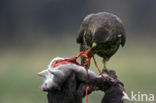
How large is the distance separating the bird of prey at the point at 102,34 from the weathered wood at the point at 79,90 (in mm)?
979

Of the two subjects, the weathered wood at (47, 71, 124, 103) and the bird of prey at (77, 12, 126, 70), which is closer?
the weathered wood at (47, 71, 124, 103)

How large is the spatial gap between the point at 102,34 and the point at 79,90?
3.90ft

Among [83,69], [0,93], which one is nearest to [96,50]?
[83,69]

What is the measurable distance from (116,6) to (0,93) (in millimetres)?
5739

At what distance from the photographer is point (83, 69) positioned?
135 inches

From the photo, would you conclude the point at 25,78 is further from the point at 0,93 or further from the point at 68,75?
the point at 68,75

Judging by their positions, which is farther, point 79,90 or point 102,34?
point 102,34

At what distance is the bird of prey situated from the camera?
4.47 m

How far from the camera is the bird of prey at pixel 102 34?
4473 mm

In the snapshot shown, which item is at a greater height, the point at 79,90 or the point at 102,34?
the point at 102,34

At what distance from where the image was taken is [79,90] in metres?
3.35

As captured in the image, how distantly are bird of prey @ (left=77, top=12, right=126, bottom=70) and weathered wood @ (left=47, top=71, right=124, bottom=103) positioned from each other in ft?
3.21

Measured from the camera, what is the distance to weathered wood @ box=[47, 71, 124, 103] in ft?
10.7

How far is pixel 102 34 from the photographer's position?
176 inches
